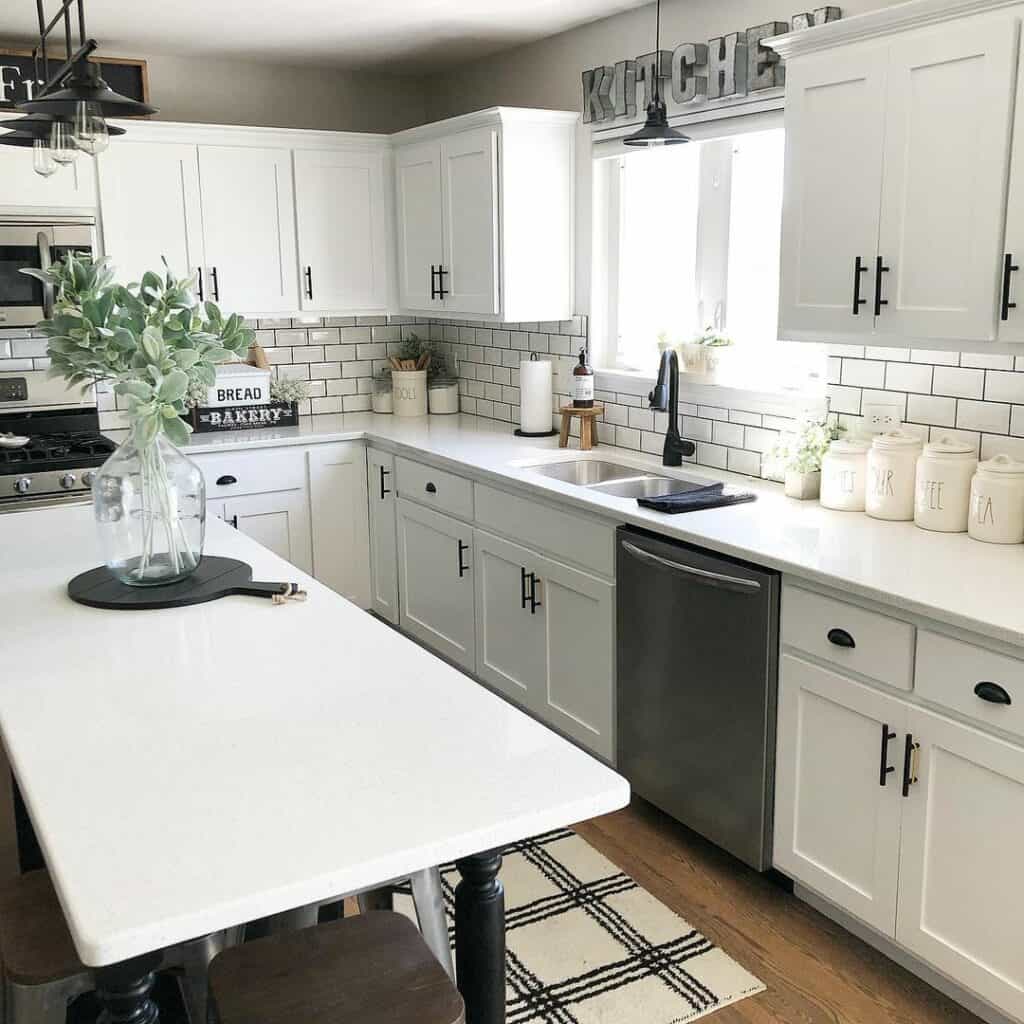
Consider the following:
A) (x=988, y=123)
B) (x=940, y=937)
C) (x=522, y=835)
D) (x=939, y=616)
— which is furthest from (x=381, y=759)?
(x=988, y=123)

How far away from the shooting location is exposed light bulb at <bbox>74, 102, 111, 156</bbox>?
228 cm

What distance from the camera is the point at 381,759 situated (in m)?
1.57

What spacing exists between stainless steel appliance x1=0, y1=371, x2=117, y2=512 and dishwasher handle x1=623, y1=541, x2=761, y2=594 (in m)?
1.88

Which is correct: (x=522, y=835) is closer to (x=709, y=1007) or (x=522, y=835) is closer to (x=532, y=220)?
(x=709, y=1007)

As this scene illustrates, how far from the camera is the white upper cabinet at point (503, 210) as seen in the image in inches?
169

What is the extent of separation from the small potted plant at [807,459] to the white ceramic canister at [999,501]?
0.61 metres

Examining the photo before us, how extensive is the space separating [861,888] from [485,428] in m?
2.82

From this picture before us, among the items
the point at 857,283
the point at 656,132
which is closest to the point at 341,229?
the point at 656,132

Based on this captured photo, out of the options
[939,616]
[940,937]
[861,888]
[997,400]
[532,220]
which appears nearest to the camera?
[939,616]

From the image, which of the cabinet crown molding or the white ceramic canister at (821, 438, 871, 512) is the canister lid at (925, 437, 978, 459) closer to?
the white ceramic canister at (821, 438, 871, 512)

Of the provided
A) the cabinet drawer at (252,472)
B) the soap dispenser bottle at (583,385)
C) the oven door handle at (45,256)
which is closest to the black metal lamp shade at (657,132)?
the soap dispenser bottle at (583,385)

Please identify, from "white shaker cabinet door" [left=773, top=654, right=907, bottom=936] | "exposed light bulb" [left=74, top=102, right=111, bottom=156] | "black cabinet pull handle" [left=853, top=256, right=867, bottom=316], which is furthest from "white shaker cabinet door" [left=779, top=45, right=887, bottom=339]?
"exposed light bulb" [left=74, top=102, right=111, bottom=156]

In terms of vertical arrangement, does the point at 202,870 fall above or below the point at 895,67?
below

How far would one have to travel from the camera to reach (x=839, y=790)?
2596 millimetres
